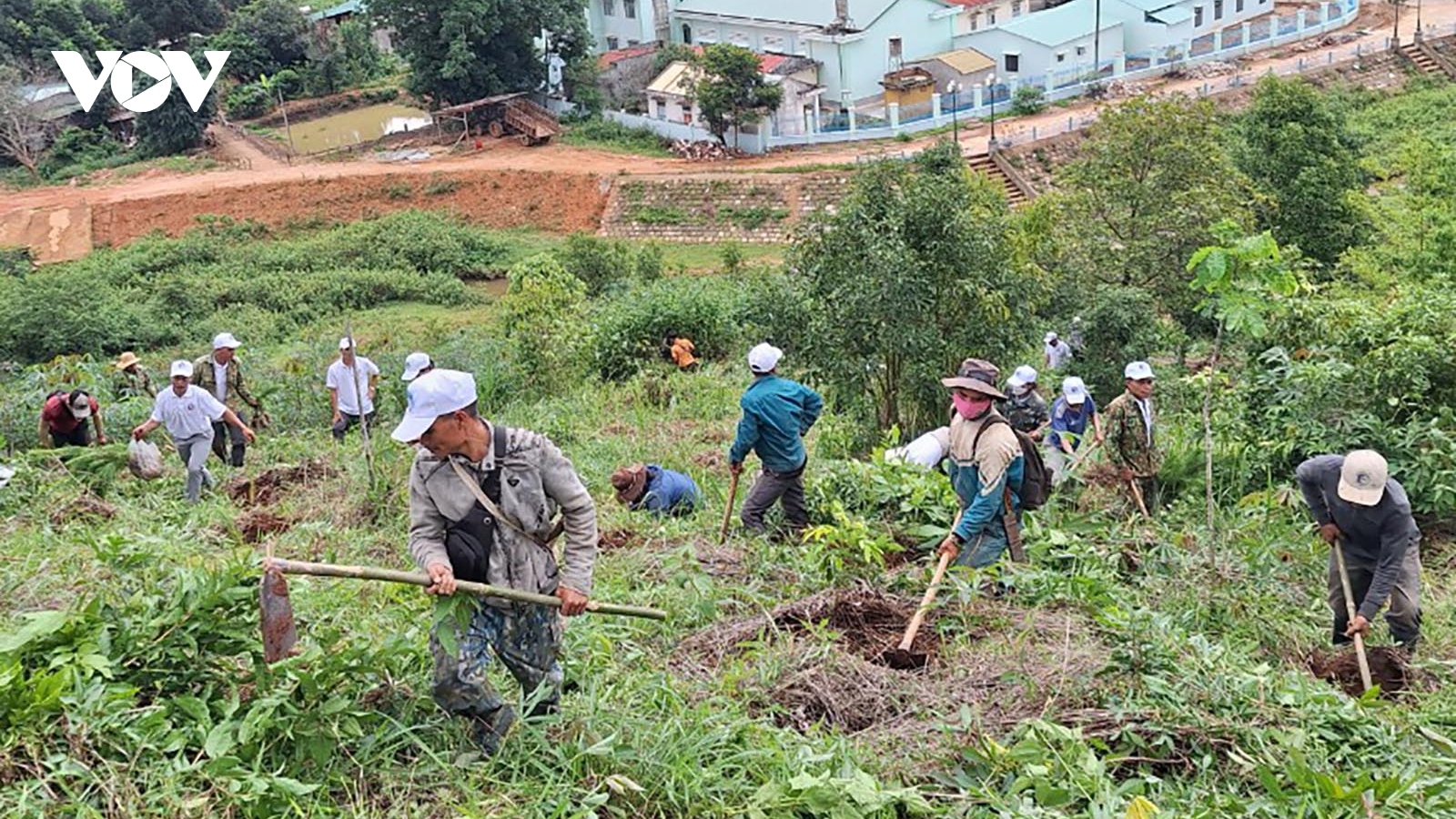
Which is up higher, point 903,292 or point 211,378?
point 903,292

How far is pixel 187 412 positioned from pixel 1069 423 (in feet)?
20.9

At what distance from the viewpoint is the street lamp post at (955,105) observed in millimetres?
36875

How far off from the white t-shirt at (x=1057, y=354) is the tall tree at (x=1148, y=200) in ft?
13.0

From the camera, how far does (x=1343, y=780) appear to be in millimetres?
4379

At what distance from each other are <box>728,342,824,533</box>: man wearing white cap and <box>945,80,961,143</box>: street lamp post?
2931 centimetres

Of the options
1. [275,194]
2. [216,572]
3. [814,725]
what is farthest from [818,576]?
[275,194]

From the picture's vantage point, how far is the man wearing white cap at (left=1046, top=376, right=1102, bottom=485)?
8875mm

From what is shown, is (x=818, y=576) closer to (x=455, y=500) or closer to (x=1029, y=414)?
(x=455, y=500)

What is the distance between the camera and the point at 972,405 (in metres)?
6.64

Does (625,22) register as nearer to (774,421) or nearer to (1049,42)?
(1049,42)

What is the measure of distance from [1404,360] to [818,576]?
4421 mm

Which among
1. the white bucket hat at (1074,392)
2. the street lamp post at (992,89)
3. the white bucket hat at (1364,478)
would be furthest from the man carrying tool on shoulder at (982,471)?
the street lamp post at (992,89)

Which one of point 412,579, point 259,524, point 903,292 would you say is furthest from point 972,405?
point 259,524

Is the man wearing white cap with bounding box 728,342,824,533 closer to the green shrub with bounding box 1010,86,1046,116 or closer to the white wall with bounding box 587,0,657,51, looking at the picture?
the green shrub with bounding box 1010,86,1046,116
